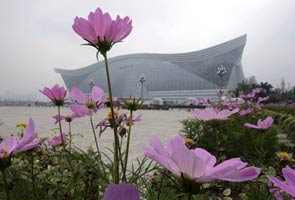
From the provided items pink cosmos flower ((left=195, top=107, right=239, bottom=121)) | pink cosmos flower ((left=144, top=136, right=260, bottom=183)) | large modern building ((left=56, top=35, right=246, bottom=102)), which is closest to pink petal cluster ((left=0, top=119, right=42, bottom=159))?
Answer: pink cosmos flower ((left=144, top=136, right=260, bottom=183))

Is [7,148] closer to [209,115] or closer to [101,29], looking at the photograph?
[101,29]

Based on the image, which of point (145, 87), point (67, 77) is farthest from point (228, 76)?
point (67, 77)

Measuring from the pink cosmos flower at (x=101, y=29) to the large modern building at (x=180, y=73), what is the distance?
39282mm

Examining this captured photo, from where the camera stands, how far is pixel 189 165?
0.25m

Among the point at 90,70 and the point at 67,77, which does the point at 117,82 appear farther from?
the point at 67,77

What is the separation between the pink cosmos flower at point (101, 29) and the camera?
471 millimetres

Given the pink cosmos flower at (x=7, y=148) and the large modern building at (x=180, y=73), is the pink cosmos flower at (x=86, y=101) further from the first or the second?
the large modern building at (x=180, y=73)

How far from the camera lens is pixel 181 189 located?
268 mm

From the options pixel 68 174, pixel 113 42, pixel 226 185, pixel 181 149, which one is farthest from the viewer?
pixel 226 185

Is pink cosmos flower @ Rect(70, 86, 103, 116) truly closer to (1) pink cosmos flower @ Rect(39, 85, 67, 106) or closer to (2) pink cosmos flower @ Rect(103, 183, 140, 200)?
(1) pink cosmos flower @ Rect(39, 85, 67, 106)

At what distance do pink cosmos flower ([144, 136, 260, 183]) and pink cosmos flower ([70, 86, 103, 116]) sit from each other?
16.0 inches

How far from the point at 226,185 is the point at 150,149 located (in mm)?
1492

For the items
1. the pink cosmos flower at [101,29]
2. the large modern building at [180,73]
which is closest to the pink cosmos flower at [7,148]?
the pink cosmos flower at [101,29]

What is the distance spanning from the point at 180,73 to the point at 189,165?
1726 inches
